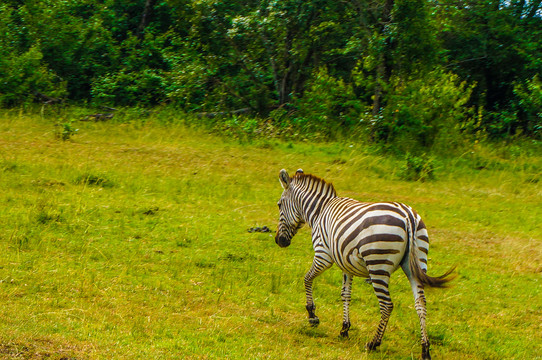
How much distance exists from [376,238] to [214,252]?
12.8 ft

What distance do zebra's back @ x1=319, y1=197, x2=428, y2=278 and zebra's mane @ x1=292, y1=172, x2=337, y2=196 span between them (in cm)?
90

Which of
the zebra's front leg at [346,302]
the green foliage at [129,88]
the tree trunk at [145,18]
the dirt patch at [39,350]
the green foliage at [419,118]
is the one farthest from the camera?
the tree trunk at [145,18]

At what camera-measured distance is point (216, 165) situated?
14586mm

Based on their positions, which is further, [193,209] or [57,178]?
[57,178]

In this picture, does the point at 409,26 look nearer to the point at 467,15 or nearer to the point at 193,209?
the point at 467,15

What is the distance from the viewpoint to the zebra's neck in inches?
293

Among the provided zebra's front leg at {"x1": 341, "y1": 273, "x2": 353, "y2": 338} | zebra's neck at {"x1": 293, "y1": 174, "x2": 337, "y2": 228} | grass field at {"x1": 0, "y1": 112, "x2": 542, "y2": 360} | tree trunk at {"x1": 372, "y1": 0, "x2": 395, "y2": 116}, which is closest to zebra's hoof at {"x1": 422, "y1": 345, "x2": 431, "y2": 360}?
grass field at {"x1": 0, "y1": 112, "x2": 542, "y2": 360}

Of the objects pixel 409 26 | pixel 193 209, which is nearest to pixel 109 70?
pixel 409 26

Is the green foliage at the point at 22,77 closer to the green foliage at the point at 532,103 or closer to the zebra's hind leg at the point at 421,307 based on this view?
the green foliage at the point at 532,103

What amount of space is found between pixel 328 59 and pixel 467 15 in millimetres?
5062

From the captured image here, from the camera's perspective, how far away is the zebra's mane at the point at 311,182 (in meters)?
7.51

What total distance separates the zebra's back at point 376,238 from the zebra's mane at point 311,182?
90 cm

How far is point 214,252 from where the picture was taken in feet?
31.3

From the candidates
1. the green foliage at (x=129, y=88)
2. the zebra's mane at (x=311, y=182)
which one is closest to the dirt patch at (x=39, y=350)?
the zebra's mane at (x=311, y=182)
